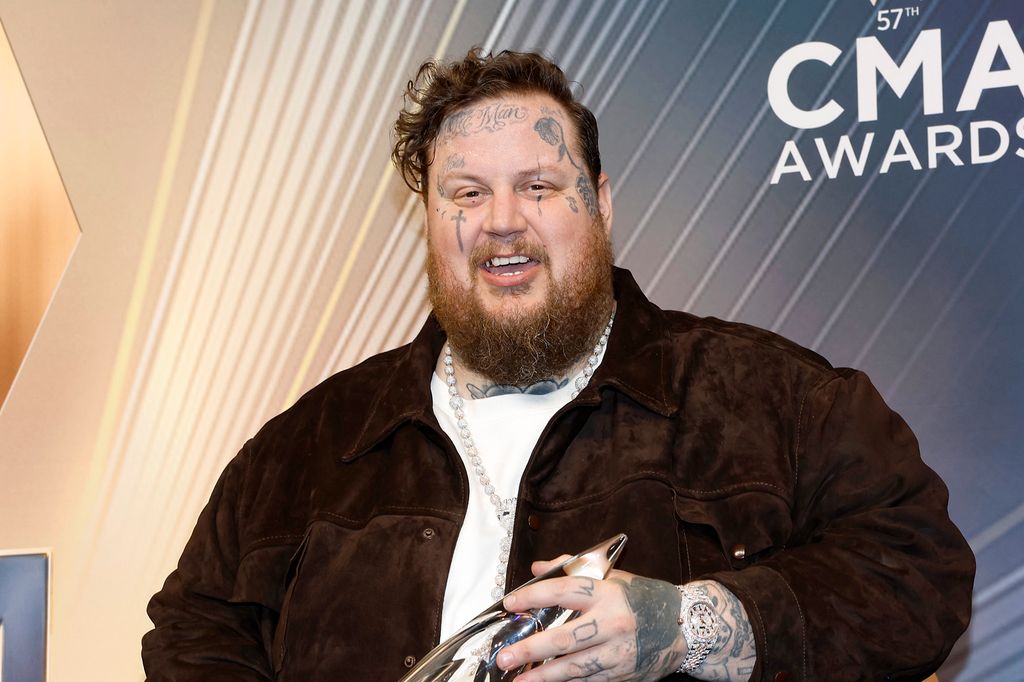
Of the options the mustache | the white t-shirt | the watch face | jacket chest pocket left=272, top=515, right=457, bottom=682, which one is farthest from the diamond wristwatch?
the mustache

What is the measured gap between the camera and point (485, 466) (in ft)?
7.06

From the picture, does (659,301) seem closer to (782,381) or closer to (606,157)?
(606,157)

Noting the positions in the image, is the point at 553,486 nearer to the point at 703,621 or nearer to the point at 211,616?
the point at 703,621

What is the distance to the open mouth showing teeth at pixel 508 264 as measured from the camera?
87.9 inches

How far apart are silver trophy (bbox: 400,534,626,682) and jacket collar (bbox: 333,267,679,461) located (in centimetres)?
47

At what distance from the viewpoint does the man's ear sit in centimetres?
237

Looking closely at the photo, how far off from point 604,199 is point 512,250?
1.00ft

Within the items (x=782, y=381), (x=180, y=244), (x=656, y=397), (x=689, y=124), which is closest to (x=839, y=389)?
(x=782, y=381)

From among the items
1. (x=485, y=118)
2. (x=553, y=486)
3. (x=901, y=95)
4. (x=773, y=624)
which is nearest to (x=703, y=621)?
(x=773, y=624)

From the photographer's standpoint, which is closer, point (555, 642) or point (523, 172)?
point (555, 642)

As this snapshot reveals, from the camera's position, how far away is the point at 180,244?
9.20 feet

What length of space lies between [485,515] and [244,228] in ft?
3.56

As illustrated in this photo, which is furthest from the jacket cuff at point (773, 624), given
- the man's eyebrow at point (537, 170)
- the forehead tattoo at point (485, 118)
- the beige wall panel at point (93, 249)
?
the beige wall panel at point (93, 249)

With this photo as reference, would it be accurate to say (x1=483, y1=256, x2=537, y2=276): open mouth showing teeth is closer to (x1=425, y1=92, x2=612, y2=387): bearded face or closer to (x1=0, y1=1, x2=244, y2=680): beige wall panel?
(x1=425, y1=92, x2=612, y2=387): bearded face
